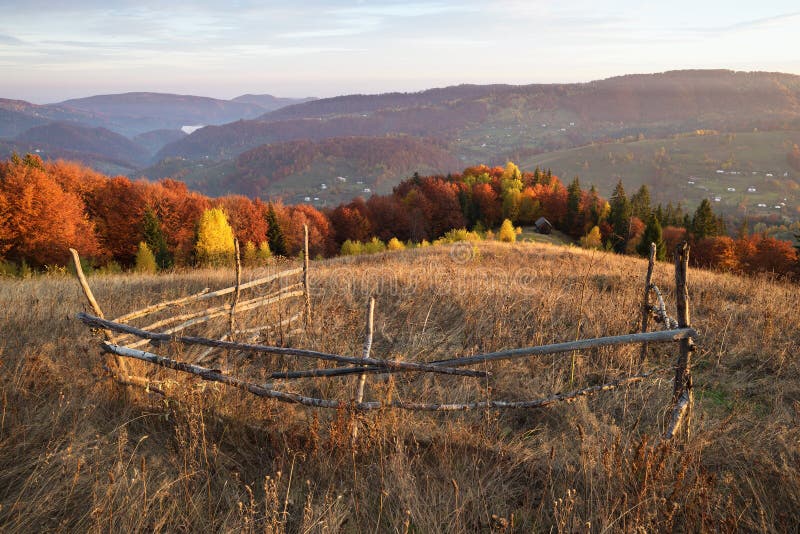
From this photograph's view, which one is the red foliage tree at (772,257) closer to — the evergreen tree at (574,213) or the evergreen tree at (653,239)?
the evergreen tree at (653,239)

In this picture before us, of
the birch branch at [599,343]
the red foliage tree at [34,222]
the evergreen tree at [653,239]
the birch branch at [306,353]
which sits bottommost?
the evergreen tree at [653,239]

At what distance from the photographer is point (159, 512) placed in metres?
2.66

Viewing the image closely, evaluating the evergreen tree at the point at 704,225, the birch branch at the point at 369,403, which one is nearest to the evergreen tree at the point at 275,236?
the birch branch at the point at 369,403

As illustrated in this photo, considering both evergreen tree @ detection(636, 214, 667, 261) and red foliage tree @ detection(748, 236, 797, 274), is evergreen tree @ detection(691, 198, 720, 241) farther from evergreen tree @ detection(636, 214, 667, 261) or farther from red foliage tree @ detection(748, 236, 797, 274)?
evergreen tree @ detection(636, 214, 667, 261)

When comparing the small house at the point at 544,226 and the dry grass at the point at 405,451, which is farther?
the small house at the point at 544,226

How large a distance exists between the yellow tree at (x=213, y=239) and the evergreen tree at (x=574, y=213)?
5158 cm

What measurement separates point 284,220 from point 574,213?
46.1 metres

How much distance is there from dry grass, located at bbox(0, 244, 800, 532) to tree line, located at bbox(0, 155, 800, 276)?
16.5 metres

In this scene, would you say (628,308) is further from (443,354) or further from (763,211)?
(763,211)

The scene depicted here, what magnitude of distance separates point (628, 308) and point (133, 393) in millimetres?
7276

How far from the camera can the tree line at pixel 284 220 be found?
36.1 metres

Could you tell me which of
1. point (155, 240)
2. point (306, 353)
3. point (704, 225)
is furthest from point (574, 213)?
point (306, 353)

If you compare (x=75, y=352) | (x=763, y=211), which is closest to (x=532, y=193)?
(x=75, y=352)

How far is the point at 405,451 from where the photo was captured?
3287mm
